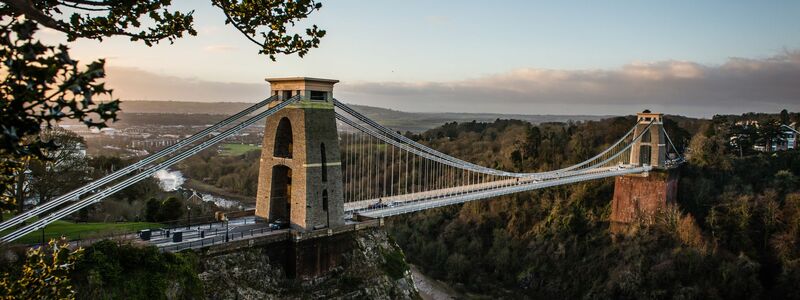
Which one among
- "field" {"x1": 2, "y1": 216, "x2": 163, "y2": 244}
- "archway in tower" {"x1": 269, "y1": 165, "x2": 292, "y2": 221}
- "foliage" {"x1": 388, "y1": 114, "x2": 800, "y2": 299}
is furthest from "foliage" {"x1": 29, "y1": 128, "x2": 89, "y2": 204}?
"foliage" {"x1": 388, "y1": 114, "x2": 800, "y2": 299}

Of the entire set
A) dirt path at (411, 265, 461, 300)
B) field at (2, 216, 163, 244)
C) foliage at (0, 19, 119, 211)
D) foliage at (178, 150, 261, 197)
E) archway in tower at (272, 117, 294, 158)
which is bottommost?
dirt path at (411, 265, 461, 300)

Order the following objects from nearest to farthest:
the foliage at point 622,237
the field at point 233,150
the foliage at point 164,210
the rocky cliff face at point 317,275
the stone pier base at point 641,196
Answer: the rocky cliff face at point 317,275 < the foliage at point 164,210 < the foliage at point 622,237 < the stone pier base at point 641,196 < the field at point 233,150

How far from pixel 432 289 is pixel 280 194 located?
45.5ft

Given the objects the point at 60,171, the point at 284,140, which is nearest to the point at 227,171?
the point at 60,171

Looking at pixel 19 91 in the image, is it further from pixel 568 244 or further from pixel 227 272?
pixel 568 244

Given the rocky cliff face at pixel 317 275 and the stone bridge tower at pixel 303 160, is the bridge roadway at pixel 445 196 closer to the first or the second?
the rocky cliff face at pixel 317 275

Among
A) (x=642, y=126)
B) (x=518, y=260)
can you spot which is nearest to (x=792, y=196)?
(x=642, y=126)

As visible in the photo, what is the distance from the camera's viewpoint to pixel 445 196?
21766 millimetres

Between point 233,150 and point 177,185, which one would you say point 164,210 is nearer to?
point 177,185

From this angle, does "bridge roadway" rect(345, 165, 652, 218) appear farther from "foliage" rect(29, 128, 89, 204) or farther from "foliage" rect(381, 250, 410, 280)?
"foliage" rect(29, 128, 89, 204)

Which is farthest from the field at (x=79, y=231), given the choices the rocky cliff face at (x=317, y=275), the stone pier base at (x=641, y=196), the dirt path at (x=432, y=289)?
the stone pier base at (x=641, y=196)

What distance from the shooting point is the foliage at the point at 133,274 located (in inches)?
378

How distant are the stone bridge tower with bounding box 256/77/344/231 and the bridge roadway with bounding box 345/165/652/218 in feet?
6.81

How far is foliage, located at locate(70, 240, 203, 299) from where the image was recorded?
9602 millimetres
